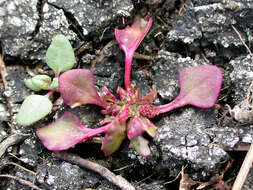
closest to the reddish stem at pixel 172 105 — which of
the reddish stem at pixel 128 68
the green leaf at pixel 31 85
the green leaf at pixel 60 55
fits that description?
the reddish stem at pixel 128 68

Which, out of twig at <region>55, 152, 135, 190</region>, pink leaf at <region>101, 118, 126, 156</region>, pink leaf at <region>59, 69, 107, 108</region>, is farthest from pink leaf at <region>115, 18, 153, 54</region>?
twig at <region>55, 152, 135, 190</region>

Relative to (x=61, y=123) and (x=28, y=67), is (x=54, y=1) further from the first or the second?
(x=61, y=123)

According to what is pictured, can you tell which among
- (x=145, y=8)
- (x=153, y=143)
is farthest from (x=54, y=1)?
(x=153, y=143)

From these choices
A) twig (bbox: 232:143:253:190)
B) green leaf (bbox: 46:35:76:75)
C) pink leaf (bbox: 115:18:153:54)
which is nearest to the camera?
twig (bbox: 232:143:253:190)

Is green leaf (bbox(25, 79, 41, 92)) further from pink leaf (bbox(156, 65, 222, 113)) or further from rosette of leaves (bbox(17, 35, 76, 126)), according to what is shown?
pink leaf (bbox(156, 65, 222, 113))

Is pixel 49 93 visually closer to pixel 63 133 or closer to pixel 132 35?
pixel 63 133
